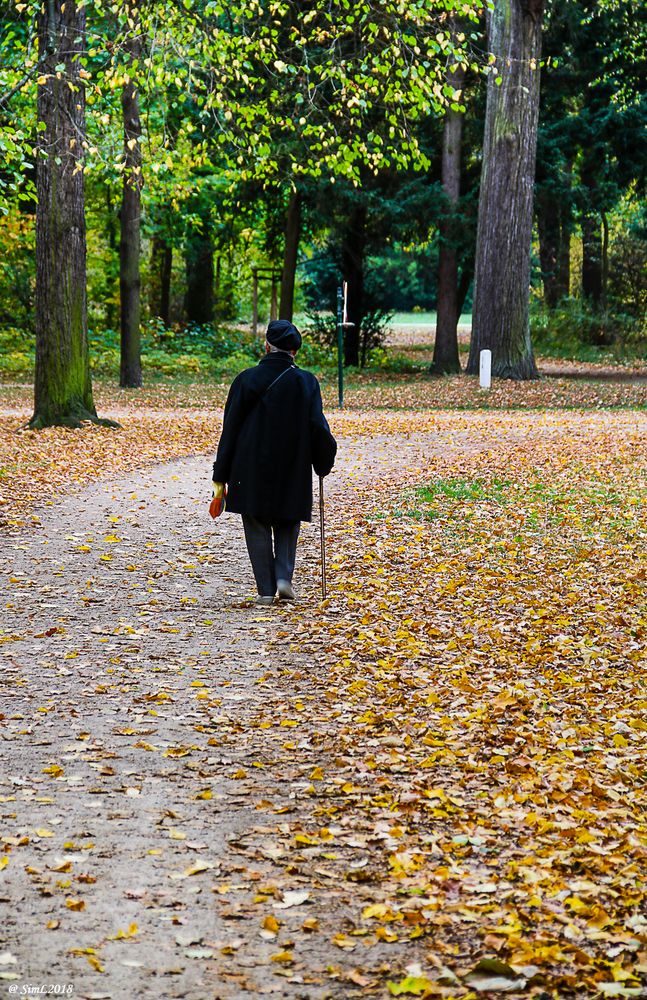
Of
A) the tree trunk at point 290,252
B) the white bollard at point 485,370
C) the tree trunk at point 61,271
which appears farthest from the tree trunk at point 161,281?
the tree trunk at point 61,271

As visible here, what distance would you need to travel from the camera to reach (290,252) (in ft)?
104

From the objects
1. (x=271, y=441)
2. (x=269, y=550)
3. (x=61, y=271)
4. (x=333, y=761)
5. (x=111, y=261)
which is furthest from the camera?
(x=111, y=261)

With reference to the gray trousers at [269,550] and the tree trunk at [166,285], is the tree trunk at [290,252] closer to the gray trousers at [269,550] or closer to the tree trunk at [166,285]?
the tree trunk at [166,285]

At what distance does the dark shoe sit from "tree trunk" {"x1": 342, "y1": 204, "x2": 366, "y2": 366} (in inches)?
954

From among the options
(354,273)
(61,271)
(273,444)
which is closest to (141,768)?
(273,444)

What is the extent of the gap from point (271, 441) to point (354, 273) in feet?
87.0

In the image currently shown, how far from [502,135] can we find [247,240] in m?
12.8

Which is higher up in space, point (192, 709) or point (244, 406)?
point (244, 406)

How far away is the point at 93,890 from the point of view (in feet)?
13.3

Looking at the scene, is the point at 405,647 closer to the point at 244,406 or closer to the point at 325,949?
the point at 244,406

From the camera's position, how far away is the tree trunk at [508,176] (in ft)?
82.3

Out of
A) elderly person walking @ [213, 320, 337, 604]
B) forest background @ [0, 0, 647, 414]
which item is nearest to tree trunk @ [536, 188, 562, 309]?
forest background @ [0, 0, 647, 414]

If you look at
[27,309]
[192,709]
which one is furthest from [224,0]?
[27,309]

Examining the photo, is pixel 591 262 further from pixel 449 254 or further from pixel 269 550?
pixel 269 550
